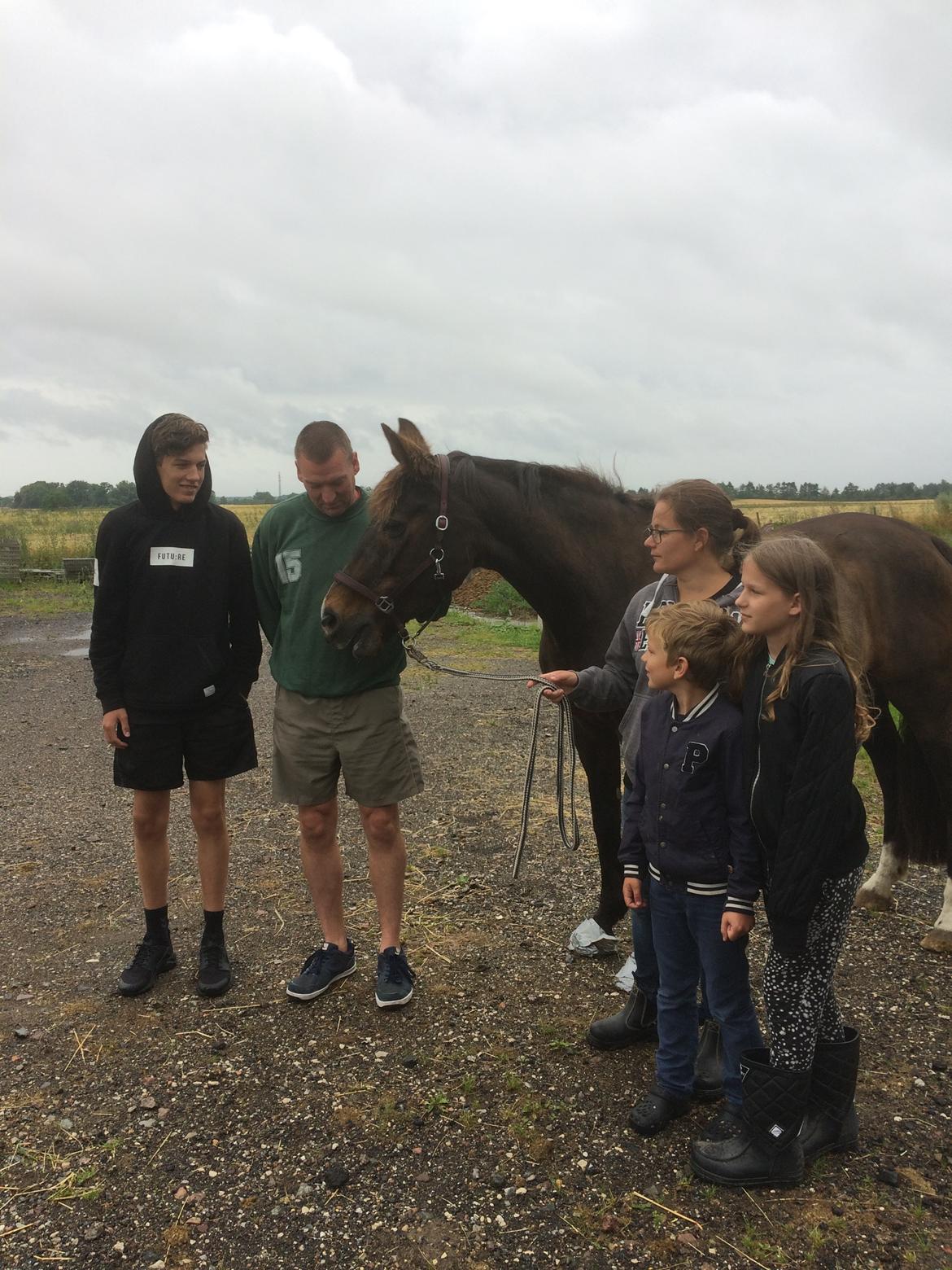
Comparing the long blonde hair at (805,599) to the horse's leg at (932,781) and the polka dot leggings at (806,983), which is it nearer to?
the polka dot leggings at (806,983)

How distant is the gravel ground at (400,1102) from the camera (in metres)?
2.14

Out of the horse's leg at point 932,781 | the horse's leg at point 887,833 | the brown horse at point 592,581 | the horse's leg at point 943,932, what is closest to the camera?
the brown horse at point 592,581

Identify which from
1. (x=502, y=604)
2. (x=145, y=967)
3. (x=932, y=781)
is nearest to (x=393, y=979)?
(x=145, y=967)

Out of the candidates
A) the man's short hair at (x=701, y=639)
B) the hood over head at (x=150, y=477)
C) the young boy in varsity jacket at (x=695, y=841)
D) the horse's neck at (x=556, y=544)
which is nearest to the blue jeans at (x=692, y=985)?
the young boy in varsity jacket at (x=695, y=841)

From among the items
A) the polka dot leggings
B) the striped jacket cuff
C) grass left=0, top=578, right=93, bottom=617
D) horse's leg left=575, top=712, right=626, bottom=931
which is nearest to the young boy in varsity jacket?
the striped jacket cuff

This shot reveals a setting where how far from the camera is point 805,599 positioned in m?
2.12

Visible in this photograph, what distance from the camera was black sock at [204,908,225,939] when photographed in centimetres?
346

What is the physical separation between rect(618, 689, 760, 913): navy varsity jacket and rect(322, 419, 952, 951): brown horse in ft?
3.14

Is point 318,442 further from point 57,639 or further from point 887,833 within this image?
point 57,639

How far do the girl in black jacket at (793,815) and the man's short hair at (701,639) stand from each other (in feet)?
0.19

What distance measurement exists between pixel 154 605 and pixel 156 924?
4.57 feet

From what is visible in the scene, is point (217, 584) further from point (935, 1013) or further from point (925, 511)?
point (925, 511)

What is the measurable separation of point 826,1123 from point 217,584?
114 inches

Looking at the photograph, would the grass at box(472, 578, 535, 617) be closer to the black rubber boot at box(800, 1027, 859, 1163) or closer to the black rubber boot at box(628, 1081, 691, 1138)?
the black rubber boot at box(628, 1081, 691, 1138)
